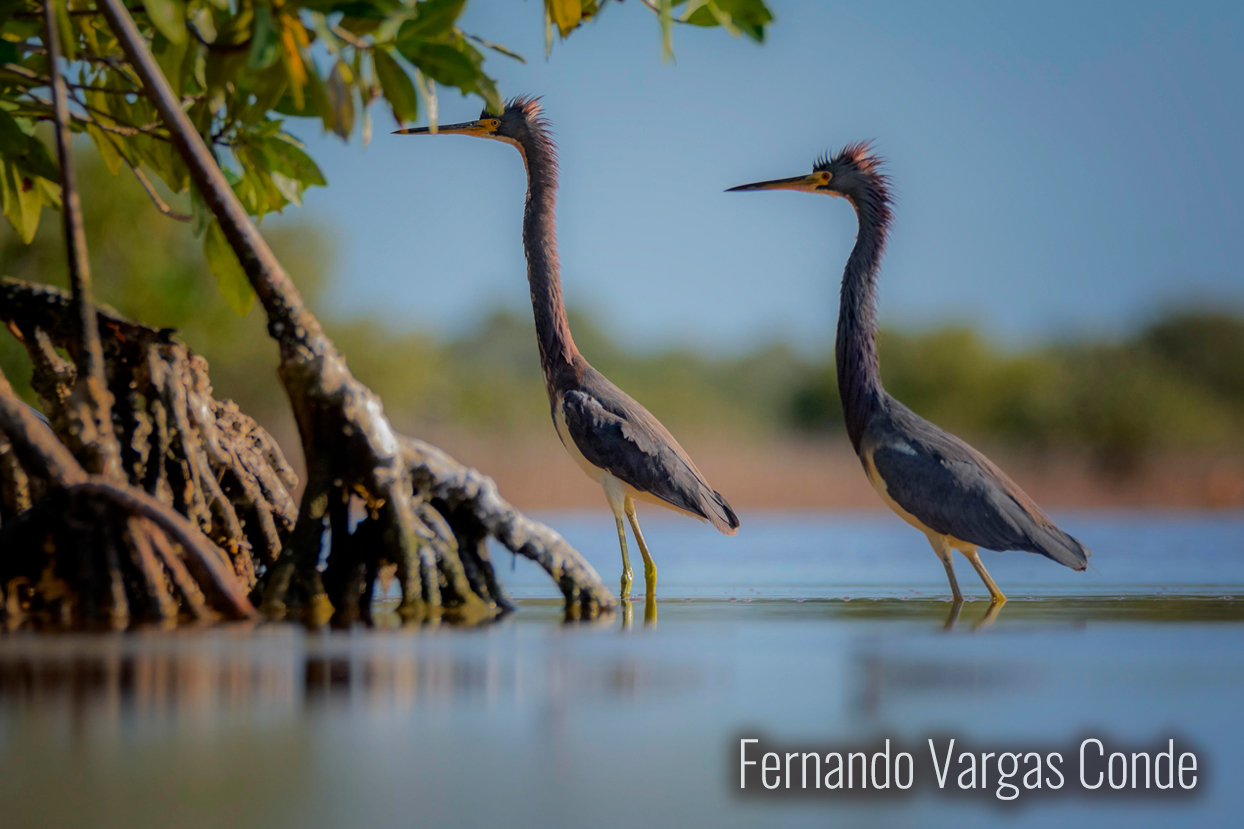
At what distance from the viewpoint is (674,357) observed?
62031 millimetres

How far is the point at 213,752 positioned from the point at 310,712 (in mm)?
324

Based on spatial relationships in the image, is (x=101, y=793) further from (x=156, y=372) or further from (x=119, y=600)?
(x=156, y=372)

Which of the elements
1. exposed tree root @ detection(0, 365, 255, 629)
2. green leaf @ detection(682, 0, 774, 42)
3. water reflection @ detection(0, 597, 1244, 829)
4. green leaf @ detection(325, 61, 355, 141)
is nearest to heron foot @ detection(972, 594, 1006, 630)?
water reflection @ detection(0, 597, 1244, 829)

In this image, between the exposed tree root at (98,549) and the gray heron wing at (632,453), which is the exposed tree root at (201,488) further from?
the gray heron wing at (632,453)

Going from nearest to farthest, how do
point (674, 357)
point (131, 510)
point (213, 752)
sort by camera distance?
point (213, 752) < point (131, 510) < point (674, 357)

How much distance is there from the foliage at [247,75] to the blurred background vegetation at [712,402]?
59.8 feet

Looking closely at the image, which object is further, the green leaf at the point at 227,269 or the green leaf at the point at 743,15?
the green leaf at the point at 227,269

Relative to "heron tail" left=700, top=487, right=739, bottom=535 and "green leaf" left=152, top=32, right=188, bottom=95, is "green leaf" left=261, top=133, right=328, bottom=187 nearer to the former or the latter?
"green leaf" left=152, top=32, right=188, bottom=95

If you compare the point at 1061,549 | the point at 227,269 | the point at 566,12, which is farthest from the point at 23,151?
the point at 1061,549

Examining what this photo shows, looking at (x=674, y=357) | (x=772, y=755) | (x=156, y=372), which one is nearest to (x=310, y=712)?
(x=772, y=755)

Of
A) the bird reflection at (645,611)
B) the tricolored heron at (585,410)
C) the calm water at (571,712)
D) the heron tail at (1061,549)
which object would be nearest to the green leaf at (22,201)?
the tricolored heron at (585,410)

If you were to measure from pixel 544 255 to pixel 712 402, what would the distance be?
48.7 m

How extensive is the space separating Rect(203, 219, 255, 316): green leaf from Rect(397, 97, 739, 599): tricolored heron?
4.37 feet

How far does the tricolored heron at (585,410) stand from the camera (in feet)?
19.2
